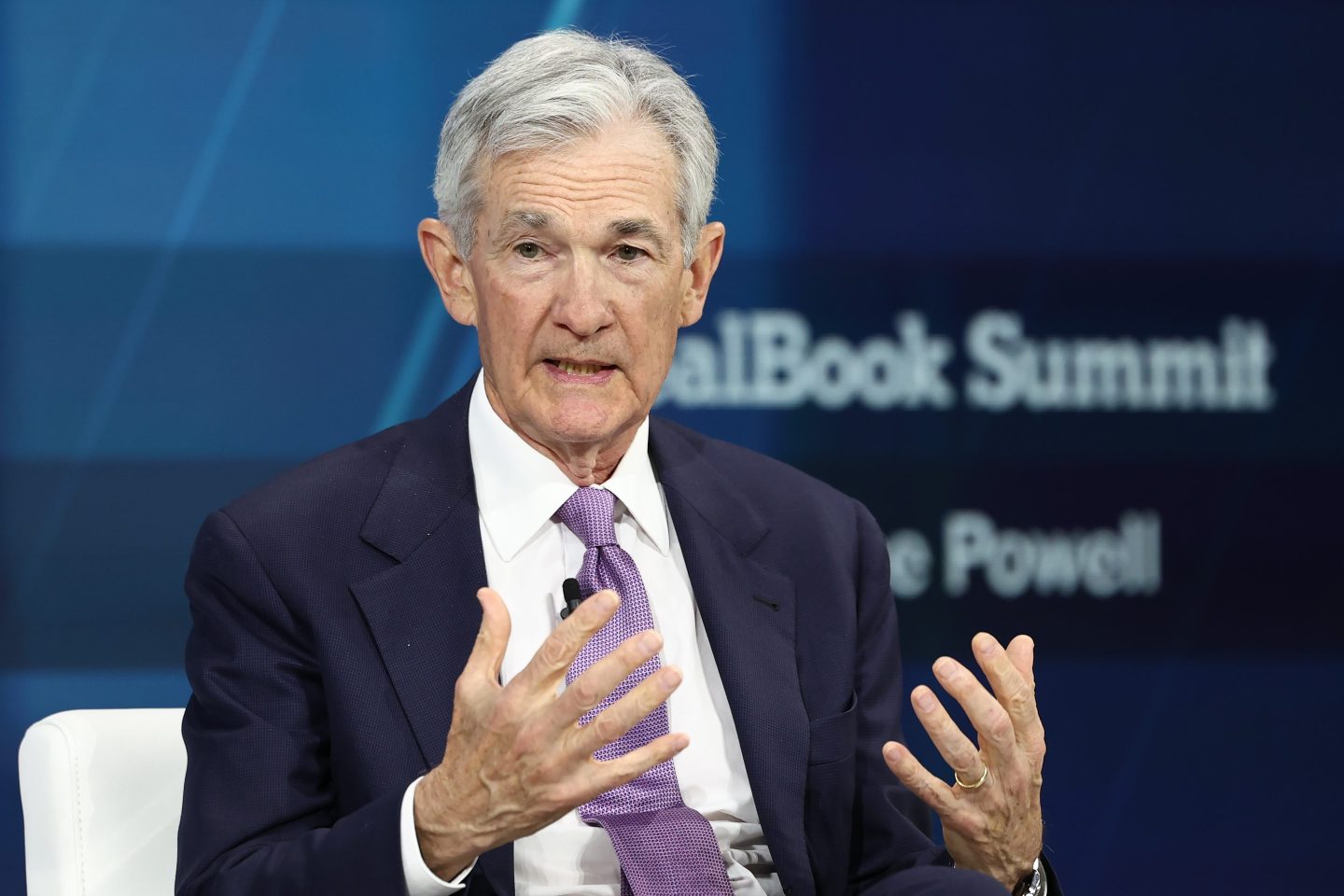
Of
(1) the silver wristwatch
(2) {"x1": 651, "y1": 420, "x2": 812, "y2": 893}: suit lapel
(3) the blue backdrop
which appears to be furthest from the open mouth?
(3) the blue backdrop

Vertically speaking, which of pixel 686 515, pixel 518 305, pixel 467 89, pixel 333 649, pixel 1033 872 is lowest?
pixel 1033 872

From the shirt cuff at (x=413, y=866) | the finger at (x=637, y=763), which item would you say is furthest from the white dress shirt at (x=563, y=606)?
the finger at (x=637, y=763)

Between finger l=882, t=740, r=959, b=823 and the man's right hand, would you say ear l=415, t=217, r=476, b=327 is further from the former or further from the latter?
finger l=882, t=740, r=959, b=823

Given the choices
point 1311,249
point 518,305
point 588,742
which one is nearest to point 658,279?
point 518,305

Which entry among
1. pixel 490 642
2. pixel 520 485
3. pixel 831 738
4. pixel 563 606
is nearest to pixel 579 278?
pixel 520 485

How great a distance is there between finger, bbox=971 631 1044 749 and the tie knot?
20.1 inches

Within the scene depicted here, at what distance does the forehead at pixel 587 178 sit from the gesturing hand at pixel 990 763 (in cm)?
71

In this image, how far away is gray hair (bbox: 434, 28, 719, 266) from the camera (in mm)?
1977

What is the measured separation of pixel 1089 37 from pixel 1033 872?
84.6 inches

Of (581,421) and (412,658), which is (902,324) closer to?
(581,421)

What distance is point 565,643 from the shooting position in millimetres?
1545

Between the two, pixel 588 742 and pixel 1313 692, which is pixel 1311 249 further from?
pixel 588 742

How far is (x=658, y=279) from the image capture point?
2.06 meters

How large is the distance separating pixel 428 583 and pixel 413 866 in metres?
0.40
